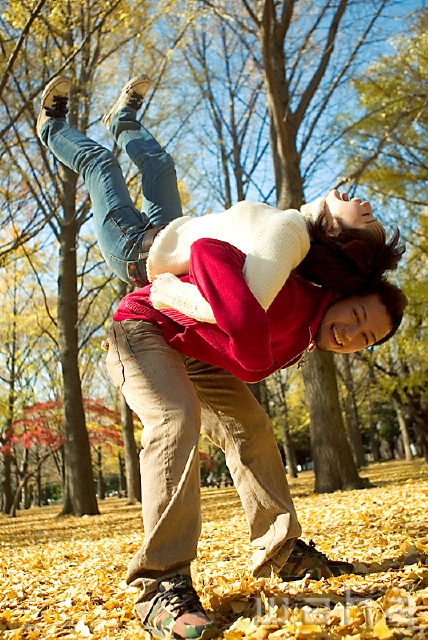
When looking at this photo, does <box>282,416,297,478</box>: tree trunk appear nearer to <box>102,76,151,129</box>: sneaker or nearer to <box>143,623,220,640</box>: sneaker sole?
<box>102,76,151,129</box>: sneaker

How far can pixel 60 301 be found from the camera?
31.5 ft

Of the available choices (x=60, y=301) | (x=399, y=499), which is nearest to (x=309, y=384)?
(x=399, y=499)

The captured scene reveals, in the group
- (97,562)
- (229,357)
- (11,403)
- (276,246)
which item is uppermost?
(11,403)

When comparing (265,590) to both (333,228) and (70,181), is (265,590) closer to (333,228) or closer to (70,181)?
(333,228)

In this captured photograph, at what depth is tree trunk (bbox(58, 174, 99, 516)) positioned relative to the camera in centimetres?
911

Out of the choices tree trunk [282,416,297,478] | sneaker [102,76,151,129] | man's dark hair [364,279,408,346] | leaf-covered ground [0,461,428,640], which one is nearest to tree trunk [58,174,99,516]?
leaf-covered ground [0,461,428,640]

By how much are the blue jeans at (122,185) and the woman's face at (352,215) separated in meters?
0.68

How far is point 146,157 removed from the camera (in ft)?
8.38

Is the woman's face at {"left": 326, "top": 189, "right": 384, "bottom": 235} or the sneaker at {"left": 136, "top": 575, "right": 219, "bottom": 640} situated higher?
the woman's face at {"left": 326, "top": 189, "right": 384, "bottom": 235}

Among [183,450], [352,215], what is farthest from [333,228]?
[183,450]

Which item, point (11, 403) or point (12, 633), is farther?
point (11, 403)

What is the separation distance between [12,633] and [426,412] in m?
16.5

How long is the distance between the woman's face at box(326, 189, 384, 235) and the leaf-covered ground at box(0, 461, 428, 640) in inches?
44.5

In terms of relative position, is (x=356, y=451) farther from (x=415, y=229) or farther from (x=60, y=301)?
(x=60, y=301)
